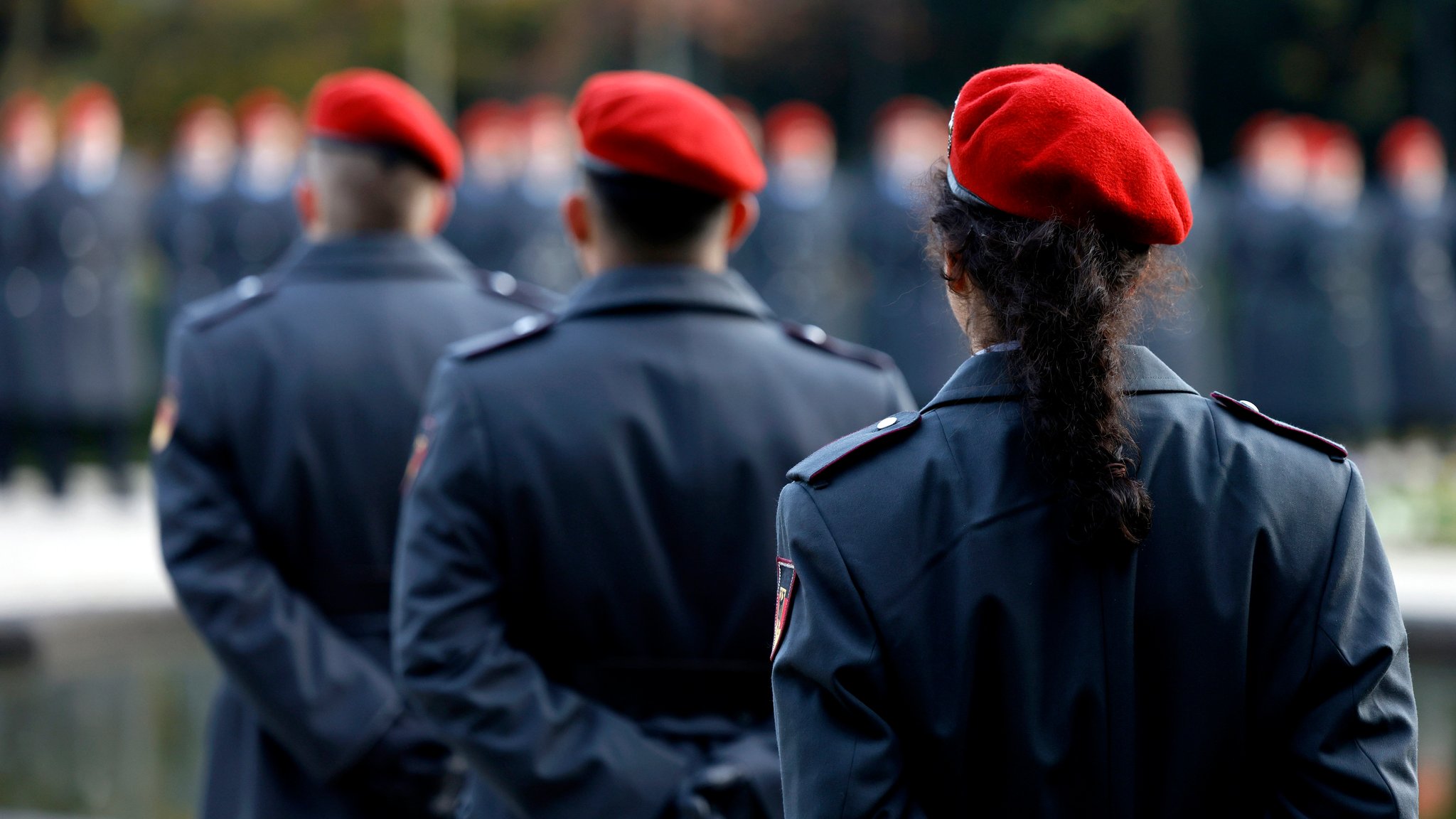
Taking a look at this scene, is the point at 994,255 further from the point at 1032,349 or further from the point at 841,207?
the point at 841,207

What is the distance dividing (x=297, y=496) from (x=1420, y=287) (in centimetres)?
1004

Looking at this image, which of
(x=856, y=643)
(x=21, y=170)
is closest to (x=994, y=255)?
(x=856, y=643)

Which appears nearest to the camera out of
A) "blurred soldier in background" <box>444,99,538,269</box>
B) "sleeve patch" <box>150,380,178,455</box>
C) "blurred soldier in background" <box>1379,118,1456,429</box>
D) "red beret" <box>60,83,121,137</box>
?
"sleeve patch" <box>150,380,178,455</box>

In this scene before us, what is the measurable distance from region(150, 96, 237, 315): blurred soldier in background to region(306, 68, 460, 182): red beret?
26.0ft

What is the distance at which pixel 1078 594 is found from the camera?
1.36 m

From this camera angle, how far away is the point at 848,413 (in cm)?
222

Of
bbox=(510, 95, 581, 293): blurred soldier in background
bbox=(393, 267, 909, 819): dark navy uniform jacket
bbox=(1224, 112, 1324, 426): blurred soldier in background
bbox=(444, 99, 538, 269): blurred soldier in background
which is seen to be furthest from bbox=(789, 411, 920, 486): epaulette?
bbox=(1224, 112, 1324, 426): blurred soldier in background

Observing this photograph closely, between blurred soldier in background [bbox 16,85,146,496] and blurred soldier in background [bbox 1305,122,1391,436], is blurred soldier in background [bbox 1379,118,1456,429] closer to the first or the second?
blurred soldier in background [bbox 1305,122,1391,436]

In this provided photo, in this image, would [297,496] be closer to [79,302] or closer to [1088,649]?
[1088,649]

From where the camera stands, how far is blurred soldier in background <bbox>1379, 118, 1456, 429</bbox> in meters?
11.0

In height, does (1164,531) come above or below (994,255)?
below

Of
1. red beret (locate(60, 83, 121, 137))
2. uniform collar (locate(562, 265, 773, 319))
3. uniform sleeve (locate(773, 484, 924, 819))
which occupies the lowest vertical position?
red beret (locate(60, 83, 121, 137))

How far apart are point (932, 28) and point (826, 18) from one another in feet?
4.19

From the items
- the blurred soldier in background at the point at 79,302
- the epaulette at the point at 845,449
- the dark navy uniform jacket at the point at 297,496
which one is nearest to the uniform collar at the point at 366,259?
the dark navy uniform jacket at the point at 297,496
